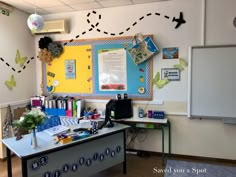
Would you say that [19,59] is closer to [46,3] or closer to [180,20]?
[46,3]

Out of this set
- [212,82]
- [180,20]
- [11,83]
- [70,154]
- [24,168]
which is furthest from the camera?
[11,83]

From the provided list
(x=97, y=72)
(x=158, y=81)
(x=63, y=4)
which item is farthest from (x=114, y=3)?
(x=158, y=81)

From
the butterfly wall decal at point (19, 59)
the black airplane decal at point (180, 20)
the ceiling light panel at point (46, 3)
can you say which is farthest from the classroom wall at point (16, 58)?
the black airplane decal at point (180, 20)

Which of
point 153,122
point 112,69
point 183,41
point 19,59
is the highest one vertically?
point 183,41

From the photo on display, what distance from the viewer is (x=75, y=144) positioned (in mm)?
2361

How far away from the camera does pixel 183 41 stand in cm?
335

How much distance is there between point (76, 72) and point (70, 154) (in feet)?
6.53

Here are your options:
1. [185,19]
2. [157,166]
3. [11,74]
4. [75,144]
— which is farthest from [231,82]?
[11,74]

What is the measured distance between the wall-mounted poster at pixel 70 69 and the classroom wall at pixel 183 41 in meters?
0.91

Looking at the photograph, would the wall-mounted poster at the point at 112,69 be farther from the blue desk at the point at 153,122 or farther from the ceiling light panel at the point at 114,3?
the ceiling light panel at the point at 114,3

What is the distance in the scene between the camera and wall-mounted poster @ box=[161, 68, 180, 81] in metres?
3.42

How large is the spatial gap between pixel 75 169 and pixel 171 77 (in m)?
2.20

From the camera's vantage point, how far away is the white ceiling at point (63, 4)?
3377 mm

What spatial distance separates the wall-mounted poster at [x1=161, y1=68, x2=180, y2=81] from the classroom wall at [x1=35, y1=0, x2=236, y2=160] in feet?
0.25
